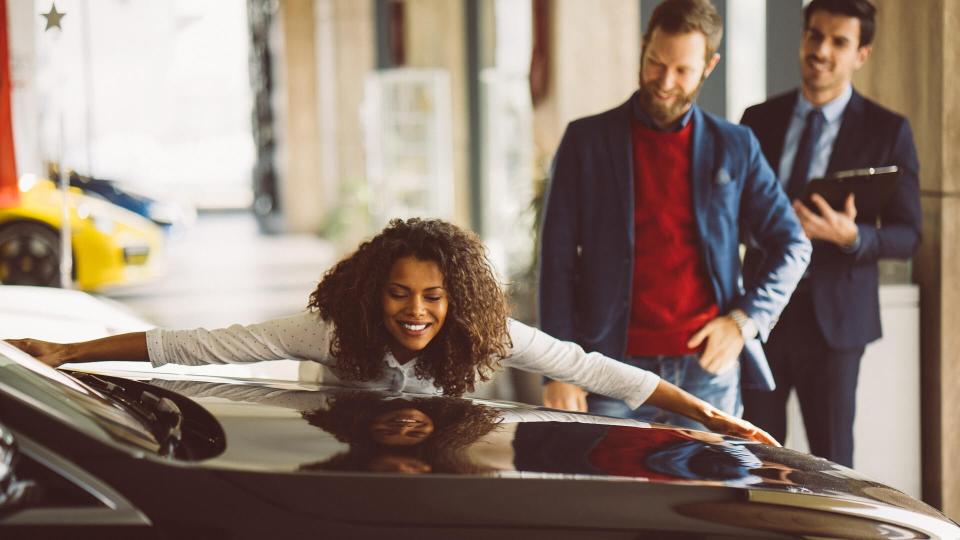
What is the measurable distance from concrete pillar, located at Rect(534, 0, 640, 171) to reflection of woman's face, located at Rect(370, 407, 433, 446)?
189 inches

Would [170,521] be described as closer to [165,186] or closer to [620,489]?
[620,489]

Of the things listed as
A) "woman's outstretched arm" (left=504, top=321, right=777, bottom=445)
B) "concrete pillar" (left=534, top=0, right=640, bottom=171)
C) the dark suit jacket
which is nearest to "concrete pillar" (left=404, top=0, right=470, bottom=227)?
"concrete pillar" (left=534, top=0, right=640, bottom=171)

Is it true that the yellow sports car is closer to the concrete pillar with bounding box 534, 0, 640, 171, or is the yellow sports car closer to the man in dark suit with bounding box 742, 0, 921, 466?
the concrete pillar with bounding box 534, 0, 640, 171

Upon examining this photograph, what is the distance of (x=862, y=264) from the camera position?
3.85m

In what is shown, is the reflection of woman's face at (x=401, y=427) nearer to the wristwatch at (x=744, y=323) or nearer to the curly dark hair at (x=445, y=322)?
the curly dark hair at (x=445, y=322)

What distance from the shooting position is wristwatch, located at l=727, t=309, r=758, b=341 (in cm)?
331

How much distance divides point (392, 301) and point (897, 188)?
1.96 metres

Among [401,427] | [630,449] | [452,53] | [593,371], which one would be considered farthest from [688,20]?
[452,53]

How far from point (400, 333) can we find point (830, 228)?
163cm

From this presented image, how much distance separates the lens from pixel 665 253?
3350 mm

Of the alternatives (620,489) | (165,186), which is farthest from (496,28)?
(165,186)

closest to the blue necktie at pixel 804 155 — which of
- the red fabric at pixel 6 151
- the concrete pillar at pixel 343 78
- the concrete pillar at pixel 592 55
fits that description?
the concrete pillar at pixel 592 55

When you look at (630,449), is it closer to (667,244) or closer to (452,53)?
(667,244)

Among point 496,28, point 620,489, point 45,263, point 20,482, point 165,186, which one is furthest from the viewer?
point 165,186
